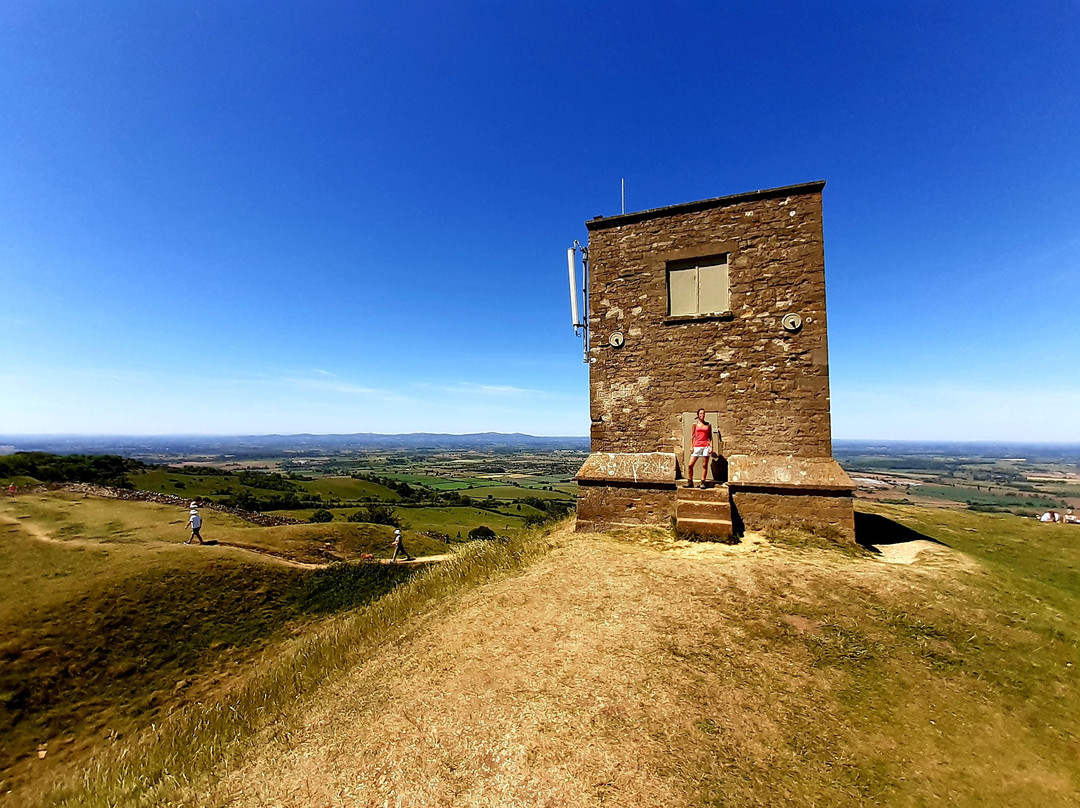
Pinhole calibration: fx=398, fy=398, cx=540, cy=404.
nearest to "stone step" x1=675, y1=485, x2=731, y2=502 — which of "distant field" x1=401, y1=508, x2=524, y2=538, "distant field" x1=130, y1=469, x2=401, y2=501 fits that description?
"distant field" x1=401, y1=508, x2=524, y2=538

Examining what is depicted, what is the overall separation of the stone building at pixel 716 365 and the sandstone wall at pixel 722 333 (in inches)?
1.1

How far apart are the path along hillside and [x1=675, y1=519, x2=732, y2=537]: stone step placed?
1.40 meters

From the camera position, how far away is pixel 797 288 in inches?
395

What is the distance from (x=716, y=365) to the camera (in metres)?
10.6

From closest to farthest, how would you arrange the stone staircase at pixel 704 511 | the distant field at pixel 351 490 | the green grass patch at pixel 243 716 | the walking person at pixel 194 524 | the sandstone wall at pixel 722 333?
the green grass patch at pixel 243 716, the stone staircase at pixel 704 511, the sandstone wall at pixel 722 333, the walking person at pixel 194 524, the distant field at pixel 351 490

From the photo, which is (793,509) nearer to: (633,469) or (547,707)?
(633,469)

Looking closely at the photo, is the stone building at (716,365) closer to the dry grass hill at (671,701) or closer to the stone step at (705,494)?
the stone step at (705,494)

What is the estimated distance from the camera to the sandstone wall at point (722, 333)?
993 centimetres

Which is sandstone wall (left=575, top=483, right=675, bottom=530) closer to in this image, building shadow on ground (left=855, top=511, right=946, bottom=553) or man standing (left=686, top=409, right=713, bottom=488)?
man standing (left=686, top=409, right=713, bottom=488)

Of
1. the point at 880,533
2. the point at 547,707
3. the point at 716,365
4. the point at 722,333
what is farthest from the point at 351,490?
the point at 547,707

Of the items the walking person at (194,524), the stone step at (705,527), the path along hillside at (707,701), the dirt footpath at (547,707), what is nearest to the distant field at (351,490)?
the walking person at (194,524)

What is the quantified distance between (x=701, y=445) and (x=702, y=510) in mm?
1554

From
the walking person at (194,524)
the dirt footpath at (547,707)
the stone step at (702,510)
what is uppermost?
the stone step at (702,510)

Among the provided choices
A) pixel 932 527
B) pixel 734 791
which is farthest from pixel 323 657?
pixel 932 527
